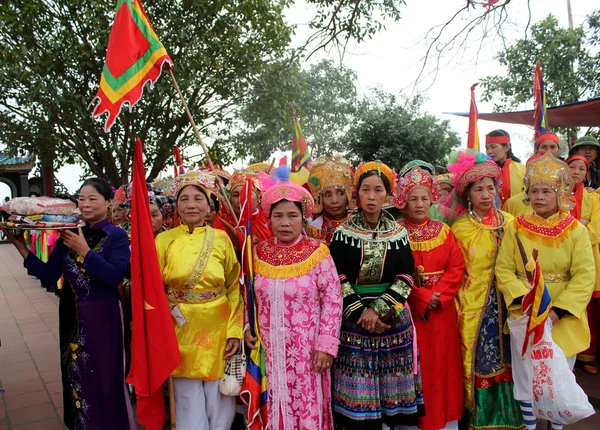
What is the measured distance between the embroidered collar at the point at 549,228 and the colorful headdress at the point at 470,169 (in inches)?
16.2

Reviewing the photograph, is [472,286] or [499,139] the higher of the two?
[499,139]

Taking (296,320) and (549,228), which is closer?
(296,320)

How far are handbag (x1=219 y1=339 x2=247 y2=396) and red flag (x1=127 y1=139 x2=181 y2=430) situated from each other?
34cm

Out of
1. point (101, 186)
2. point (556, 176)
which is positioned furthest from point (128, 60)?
point (556, 176)

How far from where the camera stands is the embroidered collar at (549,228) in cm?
302

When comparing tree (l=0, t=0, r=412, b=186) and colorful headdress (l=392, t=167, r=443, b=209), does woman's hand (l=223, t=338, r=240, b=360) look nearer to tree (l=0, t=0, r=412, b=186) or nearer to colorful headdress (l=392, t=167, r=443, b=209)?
colorful headdress (l=392, t=167, r=443, b=209)

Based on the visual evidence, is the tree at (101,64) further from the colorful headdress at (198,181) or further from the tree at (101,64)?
the colorful headdress at (198,181)

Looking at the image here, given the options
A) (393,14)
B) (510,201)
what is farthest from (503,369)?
(393,14)

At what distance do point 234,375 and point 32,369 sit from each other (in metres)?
3.47

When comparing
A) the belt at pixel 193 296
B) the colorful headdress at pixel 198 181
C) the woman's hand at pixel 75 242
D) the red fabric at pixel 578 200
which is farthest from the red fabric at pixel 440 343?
the woman's hand at pixel 75 242

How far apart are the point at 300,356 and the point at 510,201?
2834 millimetres

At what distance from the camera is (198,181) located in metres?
2.95

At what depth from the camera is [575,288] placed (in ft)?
9.66

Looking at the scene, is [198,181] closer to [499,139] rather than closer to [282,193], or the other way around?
[282,193]
